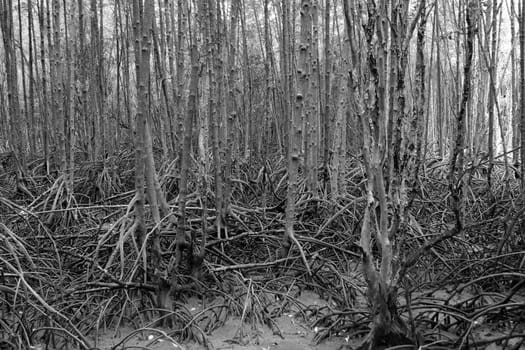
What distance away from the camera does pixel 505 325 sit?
224 centimetres

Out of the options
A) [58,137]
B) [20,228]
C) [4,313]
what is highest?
[58,137]

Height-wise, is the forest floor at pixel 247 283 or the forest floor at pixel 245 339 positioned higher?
the forest floor at pixel 247 283

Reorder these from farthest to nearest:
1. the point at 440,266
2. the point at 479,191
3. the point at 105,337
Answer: the point at 479,191 < the point at 440,266 < the point at 105,337

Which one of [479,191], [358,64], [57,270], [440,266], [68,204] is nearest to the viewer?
[358,64]

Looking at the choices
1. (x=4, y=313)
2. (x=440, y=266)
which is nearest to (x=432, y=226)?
(x=440, y=266)

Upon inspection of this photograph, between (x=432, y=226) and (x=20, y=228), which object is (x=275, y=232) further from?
(x=20, y=228)

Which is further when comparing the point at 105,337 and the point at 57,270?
the point at 57,270

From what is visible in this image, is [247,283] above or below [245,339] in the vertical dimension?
above

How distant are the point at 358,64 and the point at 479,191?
312 cm

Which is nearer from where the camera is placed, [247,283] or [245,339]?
[245,339]

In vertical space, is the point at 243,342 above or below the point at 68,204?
below

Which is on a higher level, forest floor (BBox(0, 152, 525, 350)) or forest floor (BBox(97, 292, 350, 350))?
forest floor (BBox(0, 152, 525, 350))

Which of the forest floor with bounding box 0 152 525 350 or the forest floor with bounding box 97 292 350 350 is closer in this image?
the forest floor with bounding box 0 152 525 350

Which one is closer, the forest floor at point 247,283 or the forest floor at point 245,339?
the forest floor at point 247,283
